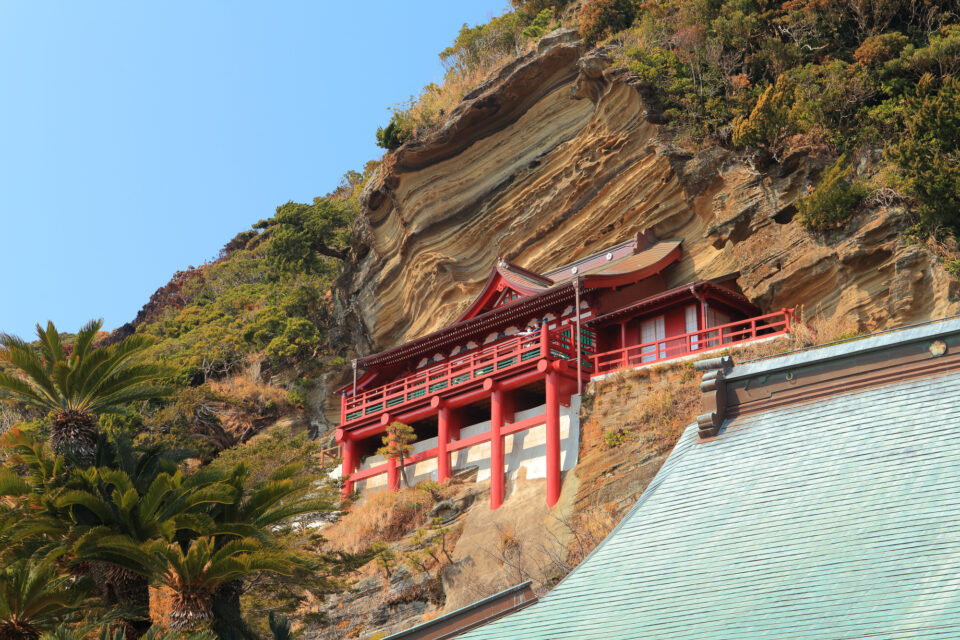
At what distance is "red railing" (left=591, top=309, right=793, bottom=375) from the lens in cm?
2750

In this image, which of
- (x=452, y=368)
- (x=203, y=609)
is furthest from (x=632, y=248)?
(x=203, y=609)

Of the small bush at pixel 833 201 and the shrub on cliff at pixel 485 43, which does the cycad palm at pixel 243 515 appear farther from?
the shrub on cliff at pixel 485 43

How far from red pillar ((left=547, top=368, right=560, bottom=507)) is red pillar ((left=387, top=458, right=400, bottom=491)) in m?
6.71

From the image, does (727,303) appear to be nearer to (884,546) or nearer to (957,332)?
(957,332)

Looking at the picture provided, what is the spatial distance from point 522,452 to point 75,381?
46.3 ft

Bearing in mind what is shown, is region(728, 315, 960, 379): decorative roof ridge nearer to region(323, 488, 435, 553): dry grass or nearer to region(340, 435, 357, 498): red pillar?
region(323, 488, 435, 553): dry grass

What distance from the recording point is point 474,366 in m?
32.8

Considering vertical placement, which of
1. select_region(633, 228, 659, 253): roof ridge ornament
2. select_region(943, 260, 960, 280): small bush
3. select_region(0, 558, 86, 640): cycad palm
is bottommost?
select_region(0, 558, 86, 640): cycad palm

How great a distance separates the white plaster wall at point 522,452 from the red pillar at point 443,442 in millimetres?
710

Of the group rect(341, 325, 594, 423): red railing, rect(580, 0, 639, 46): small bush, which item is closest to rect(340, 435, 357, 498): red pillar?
rect(341, 325, 594, 423): red railing

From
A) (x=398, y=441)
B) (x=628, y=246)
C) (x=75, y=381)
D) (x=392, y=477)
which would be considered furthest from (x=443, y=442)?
(x=75, y=381)

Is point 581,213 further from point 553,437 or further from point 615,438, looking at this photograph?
point 615,438

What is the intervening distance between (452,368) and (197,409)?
1213 centimetres

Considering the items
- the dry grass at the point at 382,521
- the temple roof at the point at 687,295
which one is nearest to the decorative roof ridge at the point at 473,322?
the temple roof at the point at 687,295
